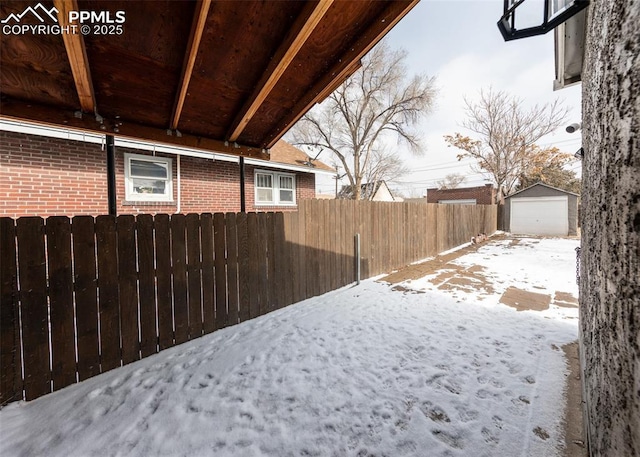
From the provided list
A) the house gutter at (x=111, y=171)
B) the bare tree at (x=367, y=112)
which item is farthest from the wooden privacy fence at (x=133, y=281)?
the bare tree at (x=367, y=112)

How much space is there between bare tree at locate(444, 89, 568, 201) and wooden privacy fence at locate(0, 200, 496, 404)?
23.4 meters

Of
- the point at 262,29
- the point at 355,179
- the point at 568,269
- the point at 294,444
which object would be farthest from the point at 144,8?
the point at 355,179

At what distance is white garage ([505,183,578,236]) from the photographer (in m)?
16.0

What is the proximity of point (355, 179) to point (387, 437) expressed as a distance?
57.8ft

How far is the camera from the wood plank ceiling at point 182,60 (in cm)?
198

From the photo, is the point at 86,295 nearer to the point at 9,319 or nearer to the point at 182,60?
the point at 9,319

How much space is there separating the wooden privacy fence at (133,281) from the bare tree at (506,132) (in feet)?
76.9

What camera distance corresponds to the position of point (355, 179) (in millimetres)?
18547

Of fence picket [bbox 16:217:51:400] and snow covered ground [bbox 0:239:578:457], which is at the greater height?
fence picket [bbox 16:217:51:400]

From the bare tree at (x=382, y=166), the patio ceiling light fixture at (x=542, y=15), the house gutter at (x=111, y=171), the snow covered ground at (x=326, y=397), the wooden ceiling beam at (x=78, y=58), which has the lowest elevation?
the snow covered ground at (x=326, y=397)

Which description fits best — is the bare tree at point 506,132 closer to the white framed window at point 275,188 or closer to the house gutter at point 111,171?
the white framed window at point 275,188

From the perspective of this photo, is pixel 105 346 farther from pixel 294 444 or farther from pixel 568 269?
pixel 568 269

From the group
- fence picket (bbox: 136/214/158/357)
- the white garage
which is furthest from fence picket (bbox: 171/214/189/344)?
the white garage

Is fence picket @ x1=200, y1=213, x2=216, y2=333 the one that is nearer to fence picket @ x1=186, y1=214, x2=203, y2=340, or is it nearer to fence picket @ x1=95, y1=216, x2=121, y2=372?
fence picket @ x1=186, y1=214, x2=203, y2=340
